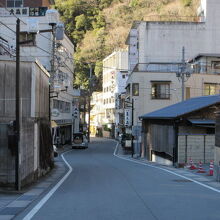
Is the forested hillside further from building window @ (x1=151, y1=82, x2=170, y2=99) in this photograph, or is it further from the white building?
building window @ (x1=151, y1=82, x2=170, y2=99)

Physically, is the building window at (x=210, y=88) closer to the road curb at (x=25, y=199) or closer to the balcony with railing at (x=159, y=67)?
the balcony with railing at (x=159, y=67)

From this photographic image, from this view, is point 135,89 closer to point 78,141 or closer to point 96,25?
point 78,141

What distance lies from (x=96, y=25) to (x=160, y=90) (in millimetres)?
50385

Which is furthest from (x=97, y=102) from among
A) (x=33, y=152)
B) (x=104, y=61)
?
(x=33, y=152)

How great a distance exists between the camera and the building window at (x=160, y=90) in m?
51.8

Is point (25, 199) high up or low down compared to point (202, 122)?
down

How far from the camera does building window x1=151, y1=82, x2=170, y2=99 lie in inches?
2039

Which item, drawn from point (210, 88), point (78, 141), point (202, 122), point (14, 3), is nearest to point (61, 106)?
point (78, 141)

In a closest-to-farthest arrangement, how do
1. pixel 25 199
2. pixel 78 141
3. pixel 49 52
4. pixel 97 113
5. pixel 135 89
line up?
1. pixel 25 199
2. pixel 49 52
3. pixel 135 89
4. pixel 78 141
5. pixel 97 113

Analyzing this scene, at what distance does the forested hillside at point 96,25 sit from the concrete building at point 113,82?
4.24 metres

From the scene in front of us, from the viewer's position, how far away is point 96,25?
9825 cm

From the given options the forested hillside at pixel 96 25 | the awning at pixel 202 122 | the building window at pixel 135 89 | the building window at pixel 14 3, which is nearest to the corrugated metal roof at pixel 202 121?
the awning at pixel 202 122

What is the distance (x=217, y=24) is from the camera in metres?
55.3

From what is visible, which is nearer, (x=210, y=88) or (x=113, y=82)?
(x=210, y=88)
